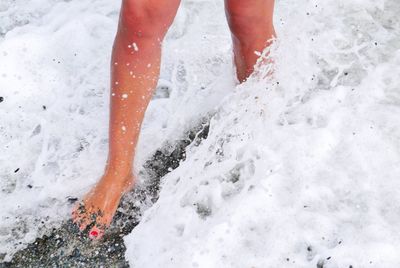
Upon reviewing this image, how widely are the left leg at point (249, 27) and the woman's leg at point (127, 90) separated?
1.12ft

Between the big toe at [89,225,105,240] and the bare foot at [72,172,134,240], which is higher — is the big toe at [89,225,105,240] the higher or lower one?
the lower one

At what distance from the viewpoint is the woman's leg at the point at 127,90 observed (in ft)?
6.15

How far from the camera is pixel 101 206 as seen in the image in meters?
2.16

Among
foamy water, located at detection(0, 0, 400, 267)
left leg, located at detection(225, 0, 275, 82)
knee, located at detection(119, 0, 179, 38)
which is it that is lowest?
foamy water, located at detection(0, 0, 400, 267)

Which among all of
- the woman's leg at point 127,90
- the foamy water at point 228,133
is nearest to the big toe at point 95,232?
the woman's leg at point 127,90

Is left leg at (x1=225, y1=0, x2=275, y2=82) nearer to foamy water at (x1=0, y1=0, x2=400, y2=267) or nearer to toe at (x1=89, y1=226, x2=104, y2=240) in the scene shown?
foamy water at (x1=0, y1=0, x2=400, y2=267)

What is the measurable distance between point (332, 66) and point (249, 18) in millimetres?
728

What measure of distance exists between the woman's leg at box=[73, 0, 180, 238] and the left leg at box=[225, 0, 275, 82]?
1.12 feet

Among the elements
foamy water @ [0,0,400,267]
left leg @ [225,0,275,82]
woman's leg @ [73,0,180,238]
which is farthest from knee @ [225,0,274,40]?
woman's leg @ [73,0,180,238]

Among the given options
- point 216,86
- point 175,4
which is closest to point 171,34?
point 216,86

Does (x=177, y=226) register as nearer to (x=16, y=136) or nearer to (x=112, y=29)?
(x=16, y=136)

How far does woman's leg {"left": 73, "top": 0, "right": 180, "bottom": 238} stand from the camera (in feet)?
6.15

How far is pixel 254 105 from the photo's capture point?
2.49 m

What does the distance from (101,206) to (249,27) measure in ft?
2.80
